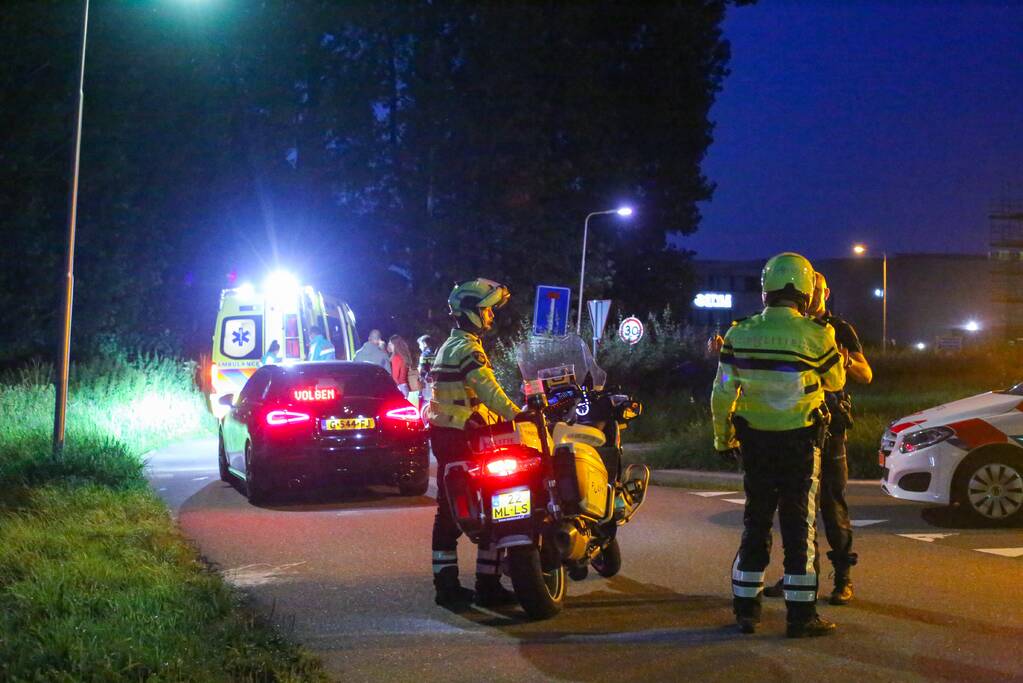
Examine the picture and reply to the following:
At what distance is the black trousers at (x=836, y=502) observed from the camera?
714cm

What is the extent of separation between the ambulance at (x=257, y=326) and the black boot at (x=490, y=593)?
14.4 metres

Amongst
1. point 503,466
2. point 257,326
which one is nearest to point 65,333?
point 503,466

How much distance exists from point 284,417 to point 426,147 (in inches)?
1347

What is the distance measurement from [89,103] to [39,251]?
524 centimetres

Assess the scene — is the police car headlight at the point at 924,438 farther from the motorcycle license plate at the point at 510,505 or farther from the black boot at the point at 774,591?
the motorcycle license plate at the point at 510,505

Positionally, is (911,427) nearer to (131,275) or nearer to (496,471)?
(496,471)

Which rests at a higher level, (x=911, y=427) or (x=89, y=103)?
(x=89, y=103)

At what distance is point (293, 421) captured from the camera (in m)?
12.0

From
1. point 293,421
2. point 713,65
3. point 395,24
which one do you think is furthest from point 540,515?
point 713,65

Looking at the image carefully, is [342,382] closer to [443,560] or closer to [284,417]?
[284,417]

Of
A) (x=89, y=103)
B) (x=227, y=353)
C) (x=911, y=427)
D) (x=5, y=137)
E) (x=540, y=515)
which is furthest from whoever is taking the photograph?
(x=89, y=103)

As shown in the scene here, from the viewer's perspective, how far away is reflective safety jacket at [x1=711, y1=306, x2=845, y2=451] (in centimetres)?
639

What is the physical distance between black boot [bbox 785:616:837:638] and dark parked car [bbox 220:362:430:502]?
20.8 ft

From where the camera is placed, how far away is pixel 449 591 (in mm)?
7242
